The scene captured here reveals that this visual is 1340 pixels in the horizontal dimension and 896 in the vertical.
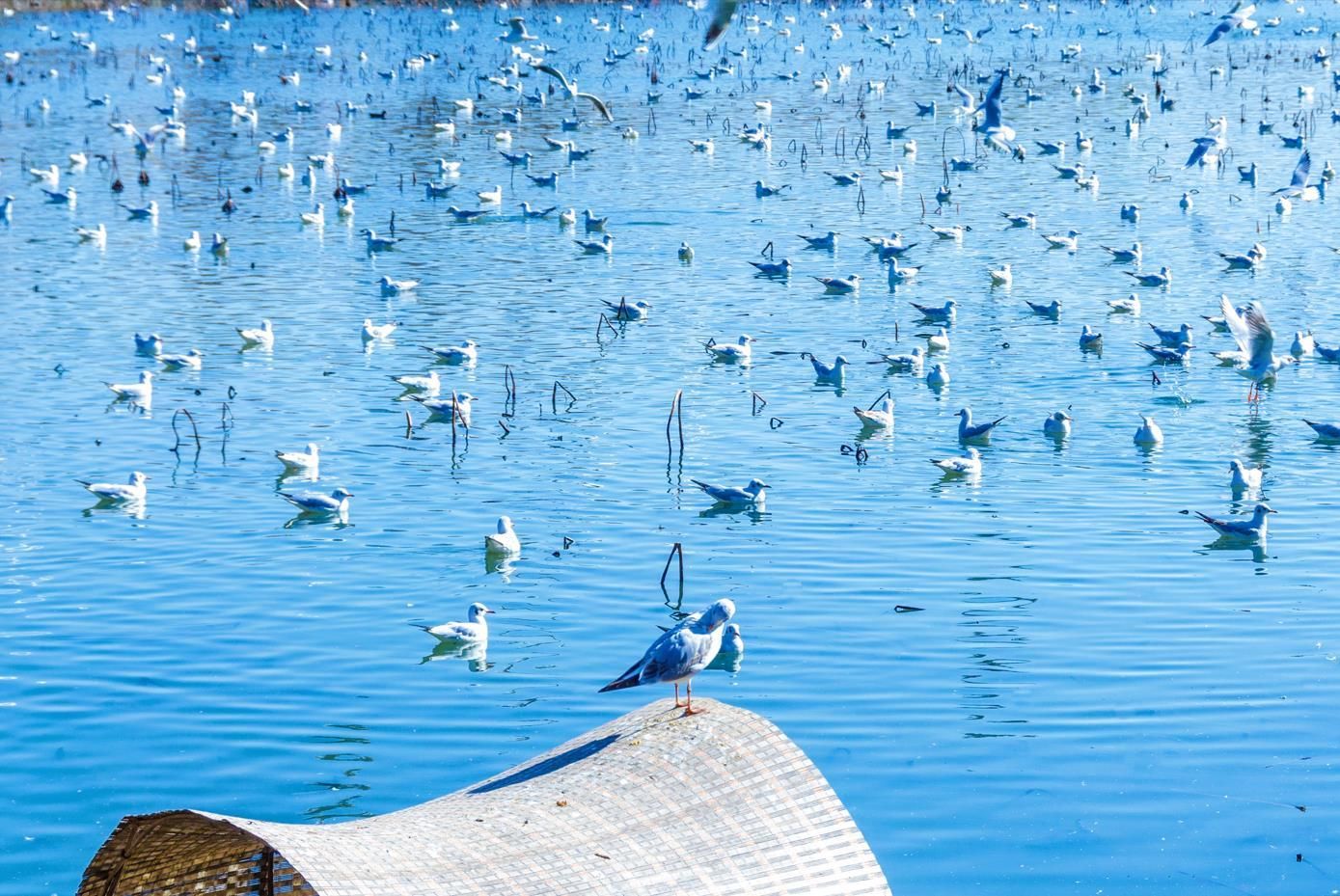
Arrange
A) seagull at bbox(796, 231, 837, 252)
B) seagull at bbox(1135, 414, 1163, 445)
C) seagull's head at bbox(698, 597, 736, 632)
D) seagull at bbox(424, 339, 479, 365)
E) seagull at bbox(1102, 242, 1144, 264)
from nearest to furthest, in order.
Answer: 1. seagull's head at bbox(698, 597, 736, 632)
2. seagull at bbox(1135, 414, 1163, 445)
3. seagull at bbox(424, 339, 479, 365)
4. seagull at bbox(1102, 242, 1144, 264)
5. seagull at bbox(796, 231, 837, 252)

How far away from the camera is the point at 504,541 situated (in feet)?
49.3

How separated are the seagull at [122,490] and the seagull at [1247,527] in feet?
33.1

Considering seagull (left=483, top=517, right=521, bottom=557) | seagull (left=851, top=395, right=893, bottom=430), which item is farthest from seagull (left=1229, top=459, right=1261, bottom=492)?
seagull (left=483, top=517, right=521, bottom=557)

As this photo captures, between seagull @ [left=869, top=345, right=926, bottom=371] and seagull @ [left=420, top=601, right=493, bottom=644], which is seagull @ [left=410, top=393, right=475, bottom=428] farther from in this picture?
seagull @ [left=420, top=601, right=493, bottom=644]

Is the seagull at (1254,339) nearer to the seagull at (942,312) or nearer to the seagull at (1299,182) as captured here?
the seagull at (942,312)

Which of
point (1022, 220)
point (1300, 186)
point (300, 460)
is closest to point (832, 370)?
point (300, 460)

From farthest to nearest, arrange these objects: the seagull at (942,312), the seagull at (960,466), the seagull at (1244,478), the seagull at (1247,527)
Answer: the seagull at (942,312), the seagull at (960,466), the seagull at (1244,478), the seagull at (1247,527)

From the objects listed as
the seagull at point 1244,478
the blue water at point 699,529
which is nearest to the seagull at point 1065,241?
the blue water at point 699,529

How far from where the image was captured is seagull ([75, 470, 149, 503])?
1670 cm

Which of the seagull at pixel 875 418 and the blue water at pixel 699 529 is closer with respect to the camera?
the blue water at pixel 699 529

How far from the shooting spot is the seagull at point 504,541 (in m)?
15.0

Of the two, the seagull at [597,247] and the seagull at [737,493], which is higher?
the seagull at [597,247]

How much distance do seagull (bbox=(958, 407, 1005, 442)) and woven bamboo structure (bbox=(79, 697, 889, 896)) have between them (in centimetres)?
1058

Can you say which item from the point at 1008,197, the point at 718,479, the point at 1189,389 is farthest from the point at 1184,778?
the point at 1008,197
